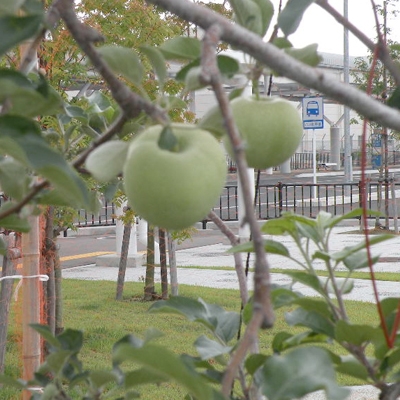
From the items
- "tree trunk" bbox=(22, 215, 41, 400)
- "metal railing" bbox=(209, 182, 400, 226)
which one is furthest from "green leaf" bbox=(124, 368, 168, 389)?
"metal railing" bbox=(209, 182, 400, 226)

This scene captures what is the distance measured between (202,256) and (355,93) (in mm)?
11160

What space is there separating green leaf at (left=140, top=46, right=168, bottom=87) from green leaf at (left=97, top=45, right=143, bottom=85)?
15mm

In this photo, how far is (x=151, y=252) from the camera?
27.5 feet

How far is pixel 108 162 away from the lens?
0.75 m

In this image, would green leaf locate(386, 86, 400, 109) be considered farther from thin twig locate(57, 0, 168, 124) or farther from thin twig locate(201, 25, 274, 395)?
thin twig locate(201, 25, 274, 395)

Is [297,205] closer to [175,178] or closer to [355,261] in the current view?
[355,261]

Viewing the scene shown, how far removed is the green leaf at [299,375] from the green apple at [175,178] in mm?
189

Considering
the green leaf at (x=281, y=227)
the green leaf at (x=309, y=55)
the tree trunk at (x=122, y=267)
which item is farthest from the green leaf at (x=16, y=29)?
the tree trunk at (x=122, y=267)

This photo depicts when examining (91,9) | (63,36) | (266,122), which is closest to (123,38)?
(91,9)

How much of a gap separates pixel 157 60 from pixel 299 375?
34cm

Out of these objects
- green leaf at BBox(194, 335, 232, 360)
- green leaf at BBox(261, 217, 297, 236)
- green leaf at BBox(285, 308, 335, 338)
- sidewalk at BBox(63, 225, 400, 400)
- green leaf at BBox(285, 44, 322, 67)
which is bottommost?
sidewalk at BBox(63, 225, 400, 400)

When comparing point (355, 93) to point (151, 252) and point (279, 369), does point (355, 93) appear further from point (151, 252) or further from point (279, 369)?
point (151, 252)

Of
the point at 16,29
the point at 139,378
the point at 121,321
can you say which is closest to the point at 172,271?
the point at 121,321

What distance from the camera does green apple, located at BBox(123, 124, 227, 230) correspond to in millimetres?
639
